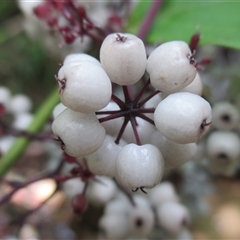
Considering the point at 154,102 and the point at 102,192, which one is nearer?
the point at 154,102

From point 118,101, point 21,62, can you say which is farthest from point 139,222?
point 21,62

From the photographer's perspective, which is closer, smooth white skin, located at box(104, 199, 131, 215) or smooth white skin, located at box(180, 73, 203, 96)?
smooth white skin, located at box(180, 73, 203, 96)

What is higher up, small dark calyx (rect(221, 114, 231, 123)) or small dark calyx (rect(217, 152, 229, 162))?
small dark calyx (rect(221, 114, 231, 123))

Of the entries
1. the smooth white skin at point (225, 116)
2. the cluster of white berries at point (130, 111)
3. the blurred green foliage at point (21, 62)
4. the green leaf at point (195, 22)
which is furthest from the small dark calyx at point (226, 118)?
the blurred green foliage at point (21, 62)

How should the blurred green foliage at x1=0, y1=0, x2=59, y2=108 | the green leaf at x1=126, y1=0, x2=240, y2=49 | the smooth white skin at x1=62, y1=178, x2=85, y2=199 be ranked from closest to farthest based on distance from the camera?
the green leaf at x1=126, y1=0, x2=240, y2=49 < the smooth white skin at x1=62, y1=178, x2=85, y2=199 < the blurred green foliage at x1=0, y1=0, x2=59, y2=108

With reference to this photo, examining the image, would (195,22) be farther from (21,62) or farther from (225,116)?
(21,62)

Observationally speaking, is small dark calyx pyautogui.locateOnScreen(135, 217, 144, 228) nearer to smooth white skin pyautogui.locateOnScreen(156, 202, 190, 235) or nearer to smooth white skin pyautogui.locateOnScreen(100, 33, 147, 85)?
smooth white skin pyautogui.locateOnScreen(156, 202, 190, 235)

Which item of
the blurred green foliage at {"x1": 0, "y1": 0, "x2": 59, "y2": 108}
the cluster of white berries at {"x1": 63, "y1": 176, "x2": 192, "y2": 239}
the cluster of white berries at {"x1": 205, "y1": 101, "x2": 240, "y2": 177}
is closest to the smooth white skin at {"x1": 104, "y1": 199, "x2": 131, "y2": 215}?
the cluster of white berries at {"x1": 63, "y1": 176, "x2": 192, "y2": 239}
